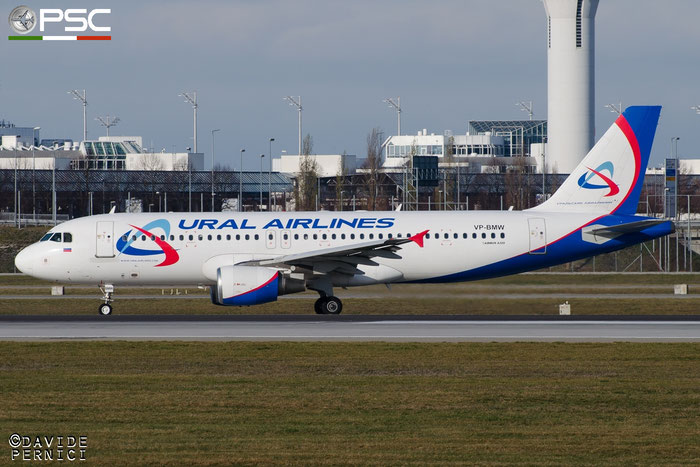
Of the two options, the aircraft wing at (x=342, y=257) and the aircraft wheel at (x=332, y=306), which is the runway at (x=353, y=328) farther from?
the aircraft wing at (x=342, y=257)

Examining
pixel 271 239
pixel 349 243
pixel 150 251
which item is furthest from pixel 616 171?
pixel 150 251

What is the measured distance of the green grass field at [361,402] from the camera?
14.7 metres

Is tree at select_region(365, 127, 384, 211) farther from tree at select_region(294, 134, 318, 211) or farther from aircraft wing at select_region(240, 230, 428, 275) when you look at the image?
aircraft wing at select_region(240, 230, 428, 275)

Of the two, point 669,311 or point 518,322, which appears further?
point 669,311

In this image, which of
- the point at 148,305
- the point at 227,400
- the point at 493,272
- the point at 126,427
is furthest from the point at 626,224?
the point at 126,427

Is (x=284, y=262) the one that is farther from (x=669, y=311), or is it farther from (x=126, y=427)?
(x=126, y=427)

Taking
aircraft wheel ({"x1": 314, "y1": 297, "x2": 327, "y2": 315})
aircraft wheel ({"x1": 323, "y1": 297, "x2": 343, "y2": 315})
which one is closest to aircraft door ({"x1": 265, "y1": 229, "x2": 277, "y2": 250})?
aircraft wheel ({"x1": 314, "y1": 297, "x2": 327, "y2": 315})

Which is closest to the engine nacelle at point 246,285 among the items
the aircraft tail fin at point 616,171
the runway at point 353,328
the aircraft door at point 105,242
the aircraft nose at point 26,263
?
the runway at point 353,328

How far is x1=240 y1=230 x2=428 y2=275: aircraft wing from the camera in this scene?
119 ft

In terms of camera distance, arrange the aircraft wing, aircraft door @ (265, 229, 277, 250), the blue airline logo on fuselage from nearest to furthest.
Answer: the aircraft wing → aircraft door @ (265, 229, 277, 250) → the blue airline logo on fuselage

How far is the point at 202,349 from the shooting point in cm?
2669

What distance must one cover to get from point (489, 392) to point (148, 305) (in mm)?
26216

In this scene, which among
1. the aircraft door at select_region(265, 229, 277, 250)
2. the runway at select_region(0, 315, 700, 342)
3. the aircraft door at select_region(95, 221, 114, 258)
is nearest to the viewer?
the runway at select_region(0, 315, 700, 342)

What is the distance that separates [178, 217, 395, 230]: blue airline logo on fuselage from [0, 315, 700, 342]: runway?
330 cm
